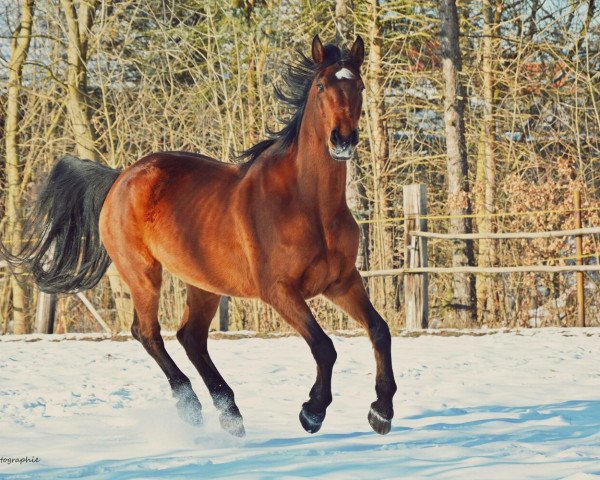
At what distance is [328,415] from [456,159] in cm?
881

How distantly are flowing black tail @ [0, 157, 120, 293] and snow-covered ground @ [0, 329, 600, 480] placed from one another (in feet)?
2.74

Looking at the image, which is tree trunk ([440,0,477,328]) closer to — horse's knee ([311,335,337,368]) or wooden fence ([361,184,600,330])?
wooden fence ([361,184,600,330])

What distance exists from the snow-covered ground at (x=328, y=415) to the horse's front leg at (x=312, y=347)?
0.15m

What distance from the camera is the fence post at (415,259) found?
11680mm

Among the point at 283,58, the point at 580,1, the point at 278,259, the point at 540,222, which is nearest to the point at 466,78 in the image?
the point at 580,1

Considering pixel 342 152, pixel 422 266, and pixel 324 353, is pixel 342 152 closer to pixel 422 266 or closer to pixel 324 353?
pixel 324 353

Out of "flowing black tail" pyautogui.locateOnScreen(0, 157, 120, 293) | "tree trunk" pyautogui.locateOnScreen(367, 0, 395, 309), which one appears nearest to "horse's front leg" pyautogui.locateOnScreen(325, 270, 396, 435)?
"flowing black tail" pyautogui.locateOnScreen(0, 157, 120, 293)

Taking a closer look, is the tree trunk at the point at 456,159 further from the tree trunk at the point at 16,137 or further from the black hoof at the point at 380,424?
the black hoof at the point at 380,424

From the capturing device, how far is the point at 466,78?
17016 mm

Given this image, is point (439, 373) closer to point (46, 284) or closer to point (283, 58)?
point (46, 284)

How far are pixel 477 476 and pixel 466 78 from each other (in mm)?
13865

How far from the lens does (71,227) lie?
23.6ft

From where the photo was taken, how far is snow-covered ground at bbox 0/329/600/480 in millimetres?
4211

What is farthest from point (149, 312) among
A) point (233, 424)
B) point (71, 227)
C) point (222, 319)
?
point (222, 319)
